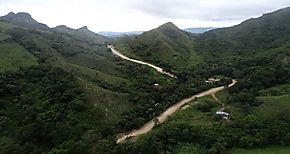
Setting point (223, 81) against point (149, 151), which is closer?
point (149, 151)

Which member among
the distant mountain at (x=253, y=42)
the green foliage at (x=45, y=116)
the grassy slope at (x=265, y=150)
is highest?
the distant mountain at (x=253, y=42)

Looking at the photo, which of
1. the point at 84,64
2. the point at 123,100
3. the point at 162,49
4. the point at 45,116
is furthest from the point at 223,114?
the point at 162,49

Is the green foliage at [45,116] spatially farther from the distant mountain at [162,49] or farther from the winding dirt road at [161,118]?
the distant mountain at [162,49]

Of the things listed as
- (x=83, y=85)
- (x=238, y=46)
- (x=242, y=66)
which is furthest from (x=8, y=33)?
(x=238, y=46)

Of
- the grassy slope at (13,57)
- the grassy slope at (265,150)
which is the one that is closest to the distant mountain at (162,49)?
the grassy slope at (13,57)

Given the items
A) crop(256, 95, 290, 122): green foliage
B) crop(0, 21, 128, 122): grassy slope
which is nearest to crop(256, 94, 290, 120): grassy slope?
crop(256, 95, 290, 122): green foliage

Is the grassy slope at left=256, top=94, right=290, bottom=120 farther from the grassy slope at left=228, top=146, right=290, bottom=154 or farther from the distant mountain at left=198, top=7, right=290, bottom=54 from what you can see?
the distant mountain at left=198, top=7, right=290, bottom=54

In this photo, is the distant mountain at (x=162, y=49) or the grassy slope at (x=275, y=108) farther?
the distant mountain at (x=162, y=49)

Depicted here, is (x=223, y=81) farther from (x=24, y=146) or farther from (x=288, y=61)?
(x=24, y=146)

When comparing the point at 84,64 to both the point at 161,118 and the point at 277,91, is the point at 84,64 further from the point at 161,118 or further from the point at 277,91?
the point at 277,91
